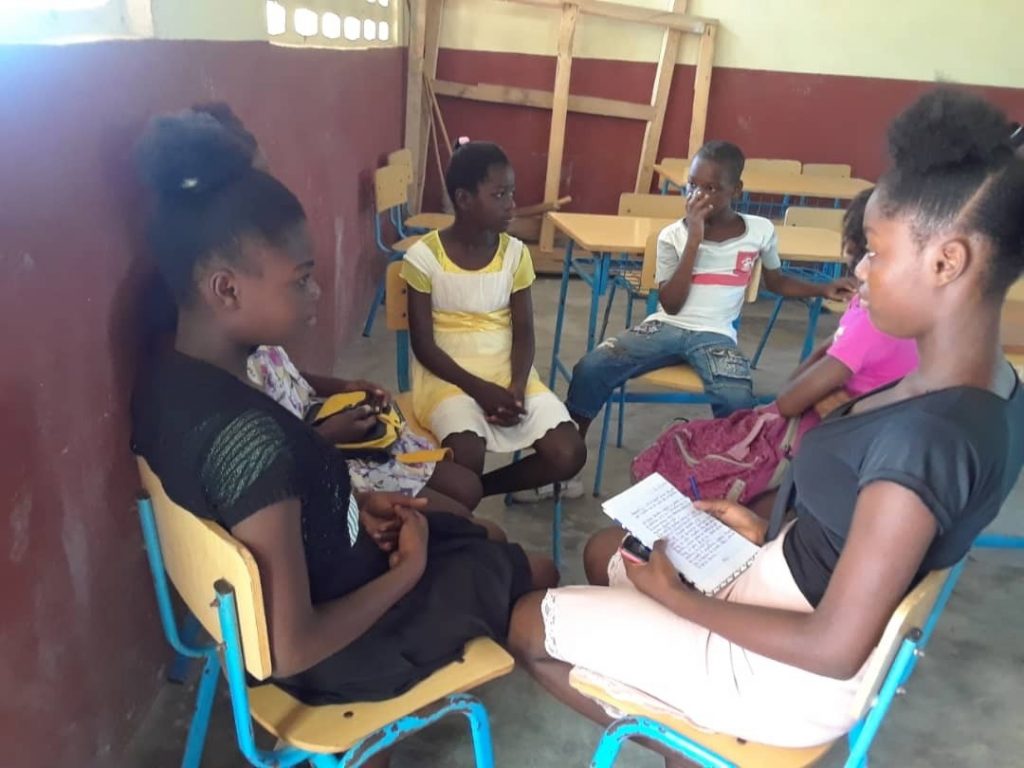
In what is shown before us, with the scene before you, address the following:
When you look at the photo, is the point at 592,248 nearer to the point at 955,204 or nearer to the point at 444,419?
the point at 444,419

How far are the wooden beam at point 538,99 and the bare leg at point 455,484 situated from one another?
3.99 m

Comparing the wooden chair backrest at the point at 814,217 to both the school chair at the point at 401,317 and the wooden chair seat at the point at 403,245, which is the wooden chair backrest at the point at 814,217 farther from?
the school chair at the point at 401,317

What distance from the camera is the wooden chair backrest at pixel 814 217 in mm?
3721

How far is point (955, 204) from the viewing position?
1.02 metres

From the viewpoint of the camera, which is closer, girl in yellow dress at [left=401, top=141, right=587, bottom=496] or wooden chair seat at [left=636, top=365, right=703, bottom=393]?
girl in yellow dress at [left=401, top=141, right=587, bottom=496]

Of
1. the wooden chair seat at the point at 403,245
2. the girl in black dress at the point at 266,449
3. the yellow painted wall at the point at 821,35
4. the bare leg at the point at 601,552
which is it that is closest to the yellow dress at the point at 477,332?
the bare leg at the point at 601,552

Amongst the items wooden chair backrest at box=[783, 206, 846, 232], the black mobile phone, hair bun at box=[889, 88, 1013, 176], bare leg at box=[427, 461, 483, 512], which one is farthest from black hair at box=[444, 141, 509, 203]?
wooden chair backrest at box=[783, 206, 846, 232]

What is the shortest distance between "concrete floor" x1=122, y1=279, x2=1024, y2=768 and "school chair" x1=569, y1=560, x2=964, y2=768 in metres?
0.53

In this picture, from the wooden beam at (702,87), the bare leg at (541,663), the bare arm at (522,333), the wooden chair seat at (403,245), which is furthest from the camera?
the wooden beam at (702,87)

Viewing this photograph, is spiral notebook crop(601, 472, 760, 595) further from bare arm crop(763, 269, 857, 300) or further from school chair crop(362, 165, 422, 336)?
school chair crop(362, 165, 422, 336)

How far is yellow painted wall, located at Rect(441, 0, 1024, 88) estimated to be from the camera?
525 centimetres

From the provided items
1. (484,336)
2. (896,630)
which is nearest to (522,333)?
(484,336)

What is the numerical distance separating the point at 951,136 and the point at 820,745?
0.85 meters

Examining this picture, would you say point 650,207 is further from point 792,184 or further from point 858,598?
point 858,598
